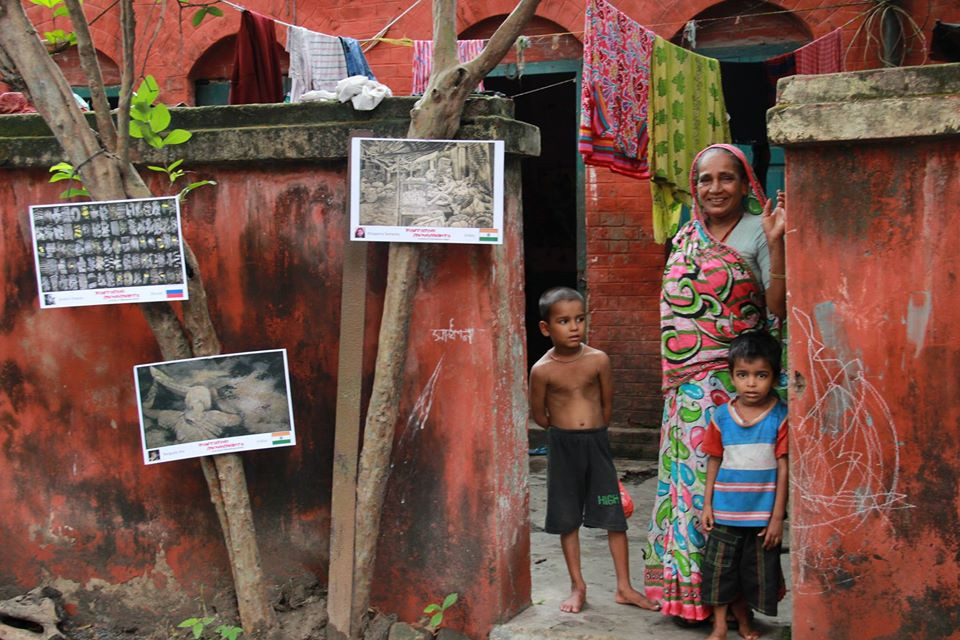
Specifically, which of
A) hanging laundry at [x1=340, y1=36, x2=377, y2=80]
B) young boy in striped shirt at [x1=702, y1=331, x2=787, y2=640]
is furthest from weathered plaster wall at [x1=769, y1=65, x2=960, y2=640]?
hanging laundry at [x1=340, y1=36, x2=377, y2=80]

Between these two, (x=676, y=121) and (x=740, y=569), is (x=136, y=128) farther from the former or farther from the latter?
(x=676, y=121)

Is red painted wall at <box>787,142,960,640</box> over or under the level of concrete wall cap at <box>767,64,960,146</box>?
under

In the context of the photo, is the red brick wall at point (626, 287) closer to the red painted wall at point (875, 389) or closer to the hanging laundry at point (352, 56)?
the hanging laundry at point (352, 56)

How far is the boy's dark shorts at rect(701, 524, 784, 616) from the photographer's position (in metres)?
4.07

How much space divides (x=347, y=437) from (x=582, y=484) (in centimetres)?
97

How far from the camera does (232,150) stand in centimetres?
455

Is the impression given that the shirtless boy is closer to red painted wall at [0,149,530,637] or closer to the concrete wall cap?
red painted wall at [0,149,530,637]

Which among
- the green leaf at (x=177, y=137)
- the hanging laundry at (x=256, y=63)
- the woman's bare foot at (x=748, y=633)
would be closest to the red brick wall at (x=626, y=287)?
the hanging laundry at (x=256, y=63)

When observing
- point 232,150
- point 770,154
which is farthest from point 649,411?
point 232,150

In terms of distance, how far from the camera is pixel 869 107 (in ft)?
12.0

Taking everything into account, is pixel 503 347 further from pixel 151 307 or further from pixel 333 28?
pixel 333 28

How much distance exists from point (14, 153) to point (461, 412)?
7.09ft

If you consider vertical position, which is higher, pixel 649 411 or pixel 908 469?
pixel 908 469

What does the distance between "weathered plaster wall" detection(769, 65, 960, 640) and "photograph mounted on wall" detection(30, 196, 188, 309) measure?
2.22 meters
